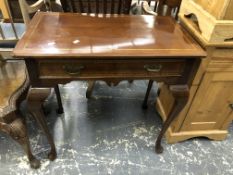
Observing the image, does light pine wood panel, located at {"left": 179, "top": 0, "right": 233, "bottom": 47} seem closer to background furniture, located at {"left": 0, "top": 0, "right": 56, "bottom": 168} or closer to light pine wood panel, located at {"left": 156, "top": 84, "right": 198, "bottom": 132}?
light pine wood panel, located at {"left": 156, "top": 84, "right": 198, "bottom": 132}

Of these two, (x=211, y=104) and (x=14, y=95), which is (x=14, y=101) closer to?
(x=14, y=95)

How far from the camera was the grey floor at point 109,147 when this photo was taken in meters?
1.19

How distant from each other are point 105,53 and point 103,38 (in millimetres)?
130

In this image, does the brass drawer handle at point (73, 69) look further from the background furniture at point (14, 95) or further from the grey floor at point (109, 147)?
the grey floor at point (109, 147)

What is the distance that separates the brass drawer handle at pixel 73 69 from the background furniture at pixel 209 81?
570mm

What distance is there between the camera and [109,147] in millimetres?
1298

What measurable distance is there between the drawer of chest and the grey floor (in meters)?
0.63

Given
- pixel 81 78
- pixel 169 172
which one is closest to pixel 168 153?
pixel 169 172

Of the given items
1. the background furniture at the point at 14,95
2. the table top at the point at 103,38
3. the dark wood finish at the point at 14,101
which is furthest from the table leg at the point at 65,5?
the dark wood finish at the point at 14,101

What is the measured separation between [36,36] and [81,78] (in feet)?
0.84

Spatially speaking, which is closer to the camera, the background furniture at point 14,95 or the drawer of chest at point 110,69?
the drawer of chest at point 110,69

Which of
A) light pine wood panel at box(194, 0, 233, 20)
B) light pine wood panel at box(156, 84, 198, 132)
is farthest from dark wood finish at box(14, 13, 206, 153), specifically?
light pine wood panel at box(156, 84, 198, 132)

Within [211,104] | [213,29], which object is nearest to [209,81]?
[211,104]

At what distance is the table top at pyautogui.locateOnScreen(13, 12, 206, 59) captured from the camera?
75 centimetres
